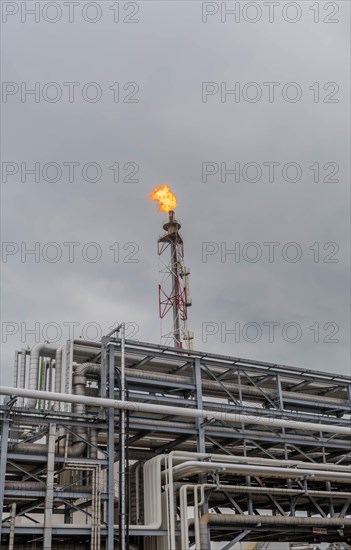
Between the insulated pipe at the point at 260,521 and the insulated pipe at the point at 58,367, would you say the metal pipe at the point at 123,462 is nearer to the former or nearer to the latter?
the insulated pipe at the point at 58,367

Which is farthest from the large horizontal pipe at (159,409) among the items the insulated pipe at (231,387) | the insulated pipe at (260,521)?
the insulated pipe at (260,521)

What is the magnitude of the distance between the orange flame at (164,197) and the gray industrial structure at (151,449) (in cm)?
1662

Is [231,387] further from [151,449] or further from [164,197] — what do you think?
[164,197]

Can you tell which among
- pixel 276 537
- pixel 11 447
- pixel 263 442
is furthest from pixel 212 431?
pixel 11 447

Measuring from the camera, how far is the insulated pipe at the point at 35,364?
20688 millimetres

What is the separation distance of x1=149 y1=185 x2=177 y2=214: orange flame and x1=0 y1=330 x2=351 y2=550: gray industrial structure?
16.6 meters

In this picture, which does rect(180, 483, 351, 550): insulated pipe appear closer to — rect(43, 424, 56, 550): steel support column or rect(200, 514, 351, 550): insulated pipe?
rect(200, 514, 351, 550): insulated pipe

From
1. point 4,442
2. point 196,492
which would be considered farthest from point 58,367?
point 196,492

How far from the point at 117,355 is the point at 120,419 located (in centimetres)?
243

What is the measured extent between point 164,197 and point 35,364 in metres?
20.6

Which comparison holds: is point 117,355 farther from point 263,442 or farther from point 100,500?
point 263,442

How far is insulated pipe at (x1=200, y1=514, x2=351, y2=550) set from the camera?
62.3 ft

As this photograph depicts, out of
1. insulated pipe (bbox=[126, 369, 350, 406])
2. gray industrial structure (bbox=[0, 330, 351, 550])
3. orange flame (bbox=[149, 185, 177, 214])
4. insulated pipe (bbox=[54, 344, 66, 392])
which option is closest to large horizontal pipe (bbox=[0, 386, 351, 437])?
gray industrial structure (bbox=[0, 330, 351, 550])

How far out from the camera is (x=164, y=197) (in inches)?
1548
